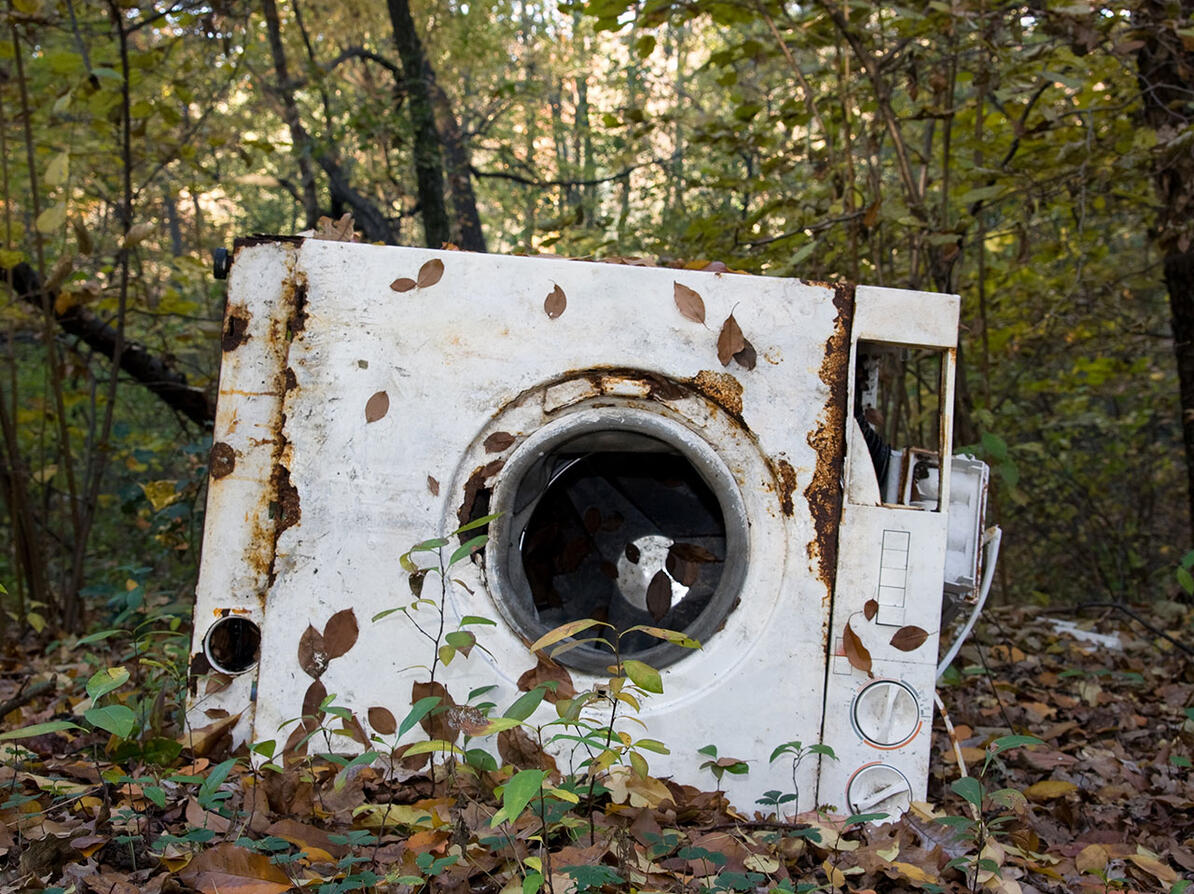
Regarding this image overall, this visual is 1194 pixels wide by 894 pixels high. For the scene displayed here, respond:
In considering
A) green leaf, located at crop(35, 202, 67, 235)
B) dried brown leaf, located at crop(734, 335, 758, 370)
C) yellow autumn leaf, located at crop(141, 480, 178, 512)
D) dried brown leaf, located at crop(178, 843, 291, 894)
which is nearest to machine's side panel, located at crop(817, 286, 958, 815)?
dried brown leaf, located at crop(734, 335, 758, 370)

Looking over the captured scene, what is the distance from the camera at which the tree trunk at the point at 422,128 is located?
5.97 m

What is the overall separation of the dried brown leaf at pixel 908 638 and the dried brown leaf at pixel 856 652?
7 cm

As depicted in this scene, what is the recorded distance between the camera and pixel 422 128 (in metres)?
6.04

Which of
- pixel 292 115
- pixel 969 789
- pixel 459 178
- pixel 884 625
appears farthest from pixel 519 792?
pixel 459 178

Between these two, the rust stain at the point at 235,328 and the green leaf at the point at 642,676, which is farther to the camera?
the rust stain at the point at 235,328

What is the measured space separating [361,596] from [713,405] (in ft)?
2.78

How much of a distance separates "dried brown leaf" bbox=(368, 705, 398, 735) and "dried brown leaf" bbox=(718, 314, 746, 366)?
1017 millimetres

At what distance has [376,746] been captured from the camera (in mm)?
2197

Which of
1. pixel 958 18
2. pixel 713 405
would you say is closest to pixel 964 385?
pixel 958 18

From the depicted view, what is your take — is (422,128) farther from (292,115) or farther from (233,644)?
(233,644)

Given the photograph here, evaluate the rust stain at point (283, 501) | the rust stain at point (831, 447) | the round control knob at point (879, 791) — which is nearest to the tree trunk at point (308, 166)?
the rust stain at point (283, 501)

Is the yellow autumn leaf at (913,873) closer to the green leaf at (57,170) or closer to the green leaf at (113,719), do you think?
the green leaf at (113,719)

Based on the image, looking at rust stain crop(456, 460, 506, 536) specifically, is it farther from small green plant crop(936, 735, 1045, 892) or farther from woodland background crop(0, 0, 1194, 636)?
small green plant crop(936, 735, 1045, 892)

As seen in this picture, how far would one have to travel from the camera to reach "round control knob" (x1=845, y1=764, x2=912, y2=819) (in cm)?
221
